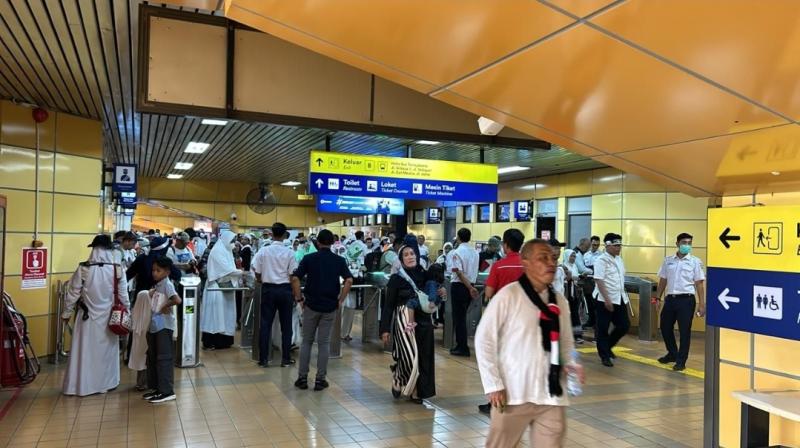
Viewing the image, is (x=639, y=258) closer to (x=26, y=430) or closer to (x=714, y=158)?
(x=714, y=158)

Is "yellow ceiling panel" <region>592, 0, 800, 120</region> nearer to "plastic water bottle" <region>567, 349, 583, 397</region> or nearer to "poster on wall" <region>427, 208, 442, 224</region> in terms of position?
"plastic water bottle" <region>567, 349, 583, 397</region>

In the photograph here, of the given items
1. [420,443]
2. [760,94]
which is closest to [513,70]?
[760,94]

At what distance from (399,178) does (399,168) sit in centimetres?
16

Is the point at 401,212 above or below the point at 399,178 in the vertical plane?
below

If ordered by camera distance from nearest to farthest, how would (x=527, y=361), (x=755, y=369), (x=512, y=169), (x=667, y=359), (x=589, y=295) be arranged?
(x=527, y=361)
(x=755, y=369)
(x=667, y=359)
(x=589, y=295)
(x=512, y=169)

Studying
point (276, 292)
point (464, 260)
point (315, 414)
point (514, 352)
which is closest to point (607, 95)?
point (514, 352)

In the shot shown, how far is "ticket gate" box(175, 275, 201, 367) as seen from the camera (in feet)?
23.7

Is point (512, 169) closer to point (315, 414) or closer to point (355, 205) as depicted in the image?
point (355, 205)

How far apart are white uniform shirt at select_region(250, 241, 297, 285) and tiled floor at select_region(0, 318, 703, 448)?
1.10 metres

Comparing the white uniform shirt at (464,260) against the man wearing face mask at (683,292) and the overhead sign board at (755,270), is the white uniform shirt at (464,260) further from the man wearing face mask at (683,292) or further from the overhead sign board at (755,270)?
the overhead sign board at (755,270)

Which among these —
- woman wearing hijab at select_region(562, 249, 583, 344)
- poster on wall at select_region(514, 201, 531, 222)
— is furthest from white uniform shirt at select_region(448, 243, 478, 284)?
poster on wall at select_region(514, 201, 531, 222)

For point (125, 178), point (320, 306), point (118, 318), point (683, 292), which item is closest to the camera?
point (118, 318)

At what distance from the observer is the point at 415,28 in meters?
2.71

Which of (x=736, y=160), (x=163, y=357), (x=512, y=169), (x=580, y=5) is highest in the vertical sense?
(x=512, y=169)
